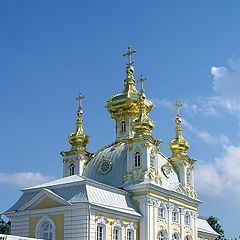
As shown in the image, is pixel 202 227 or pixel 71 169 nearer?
pixel 71 169

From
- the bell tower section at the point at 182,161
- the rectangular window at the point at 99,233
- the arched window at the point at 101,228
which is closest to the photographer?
the arched window at the point at 101,228

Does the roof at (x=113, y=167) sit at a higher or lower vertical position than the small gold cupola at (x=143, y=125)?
lower

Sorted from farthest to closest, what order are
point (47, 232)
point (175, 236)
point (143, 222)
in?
point (175, 236) → point (143, 222) → point (47, 232)

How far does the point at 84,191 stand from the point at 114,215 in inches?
115

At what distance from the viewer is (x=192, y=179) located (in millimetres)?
51750

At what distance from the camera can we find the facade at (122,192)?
38250 millimetres

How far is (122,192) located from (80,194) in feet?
18.0

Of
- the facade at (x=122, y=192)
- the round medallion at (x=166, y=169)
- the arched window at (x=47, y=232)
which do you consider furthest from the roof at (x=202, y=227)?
the arched window at (x=47, y=232)

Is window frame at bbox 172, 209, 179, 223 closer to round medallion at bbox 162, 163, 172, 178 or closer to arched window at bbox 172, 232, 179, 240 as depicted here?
arched window at bbox 172, 232, 179, 240

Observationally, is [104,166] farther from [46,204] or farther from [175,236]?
[46,204]

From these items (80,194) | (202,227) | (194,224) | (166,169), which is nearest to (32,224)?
(80,194)

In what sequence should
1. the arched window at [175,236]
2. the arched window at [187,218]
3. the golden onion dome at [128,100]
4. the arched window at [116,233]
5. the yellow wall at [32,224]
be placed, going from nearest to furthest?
1. the yellow wall at [32,224]
2. the arched window at [116,233]
3. the arched window at [175,236]
4. the arched window at [187,218]
5. the golden onion dome at [128,100]

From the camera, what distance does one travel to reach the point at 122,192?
42.9m

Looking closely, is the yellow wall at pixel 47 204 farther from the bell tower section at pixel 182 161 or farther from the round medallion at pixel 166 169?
the bell tower section at pixel 182 161
